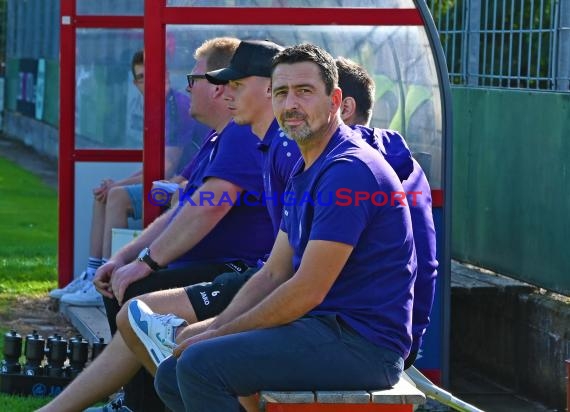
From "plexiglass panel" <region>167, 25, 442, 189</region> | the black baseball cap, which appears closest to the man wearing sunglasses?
"plexiglass panel" <region>167, 25, 442, 189</region>

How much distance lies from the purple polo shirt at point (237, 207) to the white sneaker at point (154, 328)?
0.72m

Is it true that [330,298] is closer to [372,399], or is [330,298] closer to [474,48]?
[372,399]

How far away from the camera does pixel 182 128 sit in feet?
22.1

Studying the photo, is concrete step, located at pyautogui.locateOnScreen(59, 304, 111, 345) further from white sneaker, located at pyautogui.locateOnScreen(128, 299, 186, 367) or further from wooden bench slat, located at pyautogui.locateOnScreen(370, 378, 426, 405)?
wooden bench slat, located at pyautogui.locateOnScreen(370, 378, 426, 405)

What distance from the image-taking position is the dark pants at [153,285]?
5.55 m

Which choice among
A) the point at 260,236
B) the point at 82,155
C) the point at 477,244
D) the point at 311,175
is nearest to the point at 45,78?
the point at 82,155

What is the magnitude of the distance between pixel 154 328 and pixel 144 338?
4.9 inches

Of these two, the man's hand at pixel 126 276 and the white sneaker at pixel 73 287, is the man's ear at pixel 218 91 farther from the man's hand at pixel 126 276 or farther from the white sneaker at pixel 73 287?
the white sneaker at pixel 73 287

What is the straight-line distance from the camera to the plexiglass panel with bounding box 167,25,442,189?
256 inches

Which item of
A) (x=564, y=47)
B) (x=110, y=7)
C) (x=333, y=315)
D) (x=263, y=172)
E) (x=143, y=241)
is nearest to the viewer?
(x=333, y=315)

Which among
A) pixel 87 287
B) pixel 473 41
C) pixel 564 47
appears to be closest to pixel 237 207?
pixel 564 47

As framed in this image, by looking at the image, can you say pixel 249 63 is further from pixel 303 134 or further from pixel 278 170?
pixel 303 134

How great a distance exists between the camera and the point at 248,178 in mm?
5535

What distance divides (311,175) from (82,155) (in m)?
4.62
